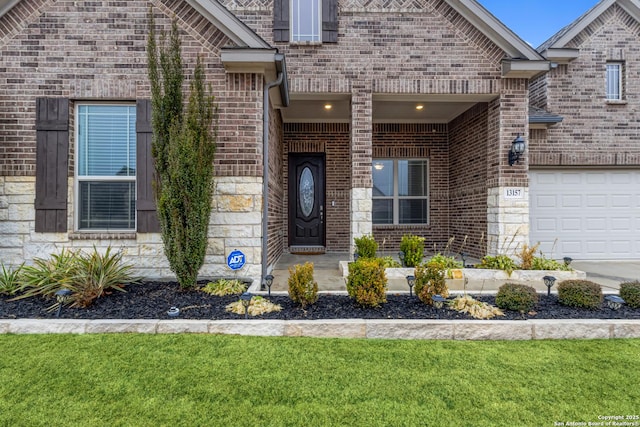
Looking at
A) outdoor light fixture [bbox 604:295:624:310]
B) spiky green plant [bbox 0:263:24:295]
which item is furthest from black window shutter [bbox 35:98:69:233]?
outdoor light fixture [bbox 604:295:624:310]

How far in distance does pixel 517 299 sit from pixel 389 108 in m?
4.90

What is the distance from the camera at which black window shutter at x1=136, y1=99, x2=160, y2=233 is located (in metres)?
4.42

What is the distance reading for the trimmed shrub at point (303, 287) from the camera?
340 centimetres

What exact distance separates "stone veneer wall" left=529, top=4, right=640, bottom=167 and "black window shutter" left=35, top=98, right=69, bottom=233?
27.3 feet

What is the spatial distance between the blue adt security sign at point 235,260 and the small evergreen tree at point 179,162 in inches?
18.8

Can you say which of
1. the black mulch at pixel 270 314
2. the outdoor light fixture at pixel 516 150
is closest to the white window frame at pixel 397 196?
the outdoor light fixture at pixel 516 150

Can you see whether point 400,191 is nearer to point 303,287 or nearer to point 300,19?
point 300,19

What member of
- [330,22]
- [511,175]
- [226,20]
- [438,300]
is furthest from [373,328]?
[330,22]

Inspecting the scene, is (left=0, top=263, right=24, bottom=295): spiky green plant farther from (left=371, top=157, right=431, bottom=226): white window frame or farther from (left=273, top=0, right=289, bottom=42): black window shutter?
(left=371, top=157, right=431, bottom=226): white window frame

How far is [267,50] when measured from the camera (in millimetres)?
4324

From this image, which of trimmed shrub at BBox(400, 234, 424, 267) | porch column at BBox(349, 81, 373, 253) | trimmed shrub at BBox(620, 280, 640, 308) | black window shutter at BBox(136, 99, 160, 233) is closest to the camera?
trimmed shrub at BBox(620, 280, 640, 308)

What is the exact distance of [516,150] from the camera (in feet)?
18.3

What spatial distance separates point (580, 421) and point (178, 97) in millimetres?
4520

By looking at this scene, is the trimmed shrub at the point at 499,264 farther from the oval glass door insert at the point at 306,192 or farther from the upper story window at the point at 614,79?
the upper story window at the point at 614,79
